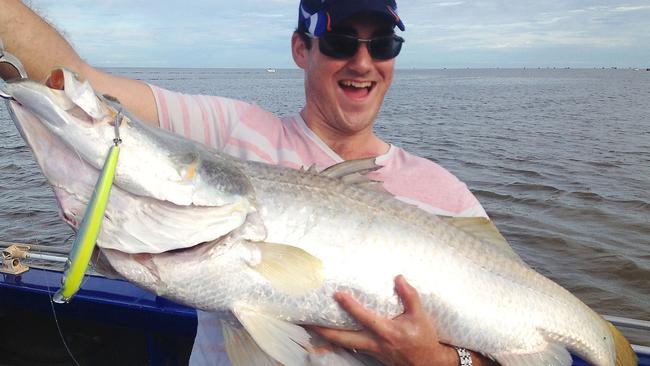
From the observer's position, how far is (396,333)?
2307 millimetres

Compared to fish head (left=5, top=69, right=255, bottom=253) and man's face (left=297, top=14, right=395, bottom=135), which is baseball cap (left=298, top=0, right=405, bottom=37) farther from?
fish head (left=5, top=69, right=255, bottom=253)

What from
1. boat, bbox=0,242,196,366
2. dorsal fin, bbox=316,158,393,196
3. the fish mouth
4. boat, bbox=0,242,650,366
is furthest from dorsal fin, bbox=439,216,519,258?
boat, bbox=0,242,196,366

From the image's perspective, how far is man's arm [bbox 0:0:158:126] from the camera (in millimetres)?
2265

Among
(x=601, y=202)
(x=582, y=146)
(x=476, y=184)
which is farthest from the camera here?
(x=582, y=146)

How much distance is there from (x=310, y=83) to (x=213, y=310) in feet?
5.16

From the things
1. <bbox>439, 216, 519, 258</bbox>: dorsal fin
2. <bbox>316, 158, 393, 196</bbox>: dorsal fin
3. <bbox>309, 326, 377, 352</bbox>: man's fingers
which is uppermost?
<bbox>316, 158, 393, 196</bbox>: dorsal fin

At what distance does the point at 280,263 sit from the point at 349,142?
4.16 ft

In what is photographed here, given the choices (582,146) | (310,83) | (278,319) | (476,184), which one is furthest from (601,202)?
(278,319)

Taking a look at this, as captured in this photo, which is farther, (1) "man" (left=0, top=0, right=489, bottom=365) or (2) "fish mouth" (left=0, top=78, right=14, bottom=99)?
(1) "man" (left=0, top=0, right=489, bottom=365)

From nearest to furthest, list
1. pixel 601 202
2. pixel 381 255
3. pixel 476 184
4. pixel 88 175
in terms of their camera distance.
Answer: pixel 88 175
pixel 381 255
pixel 601 202
pixel 476 184

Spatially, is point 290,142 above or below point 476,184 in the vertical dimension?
above

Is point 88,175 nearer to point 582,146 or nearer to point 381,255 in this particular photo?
point 381,255

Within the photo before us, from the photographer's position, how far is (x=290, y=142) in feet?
9.89

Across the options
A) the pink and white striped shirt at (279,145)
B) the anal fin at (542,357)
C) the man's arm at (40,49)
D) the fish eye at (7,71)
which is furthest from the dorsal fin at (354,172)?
the fish eye at (7,71)
